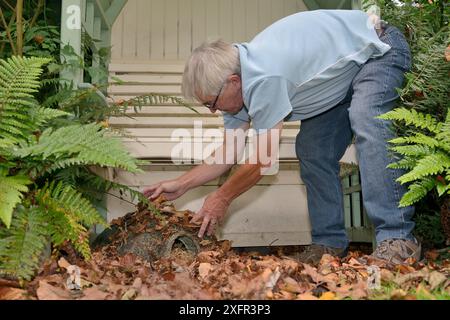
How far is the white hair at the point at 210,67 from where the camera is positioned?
2.44m

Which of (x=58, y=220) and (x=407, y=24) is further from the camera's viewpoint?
(x=407, y=24)

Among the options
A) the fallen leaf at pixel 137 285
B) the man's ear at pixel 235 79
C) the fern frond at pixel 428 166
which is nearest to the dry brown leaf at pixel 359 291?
the fern frond at pixel 428 166

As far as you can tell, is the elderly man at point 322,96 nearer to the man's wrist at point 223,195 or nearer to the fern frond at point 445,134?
the man's wrist at point 223,195

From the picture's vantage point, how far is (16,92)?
2.15 metres

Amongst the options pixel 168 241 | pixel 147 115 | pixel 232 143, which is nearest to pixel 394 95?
pixel 232 143

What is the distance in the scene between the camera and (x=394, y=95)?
2.46 m

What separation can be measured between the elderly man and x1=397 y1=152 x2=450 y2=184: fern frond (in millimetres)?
245

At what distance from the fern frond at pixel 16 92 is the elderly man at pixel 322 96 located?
0.74 meters

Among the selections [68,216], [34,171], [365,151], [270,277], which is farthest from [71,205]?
[365,151]

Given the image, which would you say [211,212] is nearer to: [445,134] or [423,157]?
[423,157]

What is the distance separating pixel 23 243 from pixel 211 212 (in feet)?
3.90

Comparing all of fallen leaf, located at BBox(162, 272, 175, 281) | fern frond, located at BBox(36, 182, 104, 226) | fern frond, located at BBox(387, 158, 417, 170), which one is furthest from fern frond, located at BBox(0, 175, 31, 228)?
fern frond, located at BBox(387, 158, 417, 170)

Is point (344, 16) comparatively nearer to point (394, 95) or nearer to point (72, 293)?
point (394, 95)
